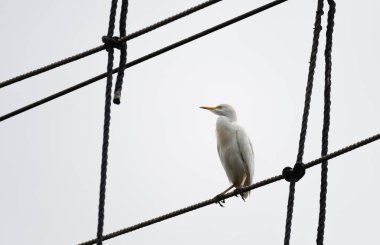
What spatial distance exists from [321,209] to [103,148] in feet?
3.13

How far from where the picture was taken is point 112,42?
364 centimetres

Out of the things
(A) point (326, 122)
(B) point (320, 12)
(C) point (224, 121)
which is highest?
(C) point (224, 121)

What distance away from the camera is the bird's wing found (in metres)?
9.16

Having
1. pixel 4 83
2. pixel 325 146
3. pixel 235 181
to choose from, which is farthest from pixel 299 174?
pixel 235 181

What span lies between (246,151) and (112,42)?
568 cm

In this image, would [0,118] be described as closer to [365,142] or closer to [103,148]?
[103,148]

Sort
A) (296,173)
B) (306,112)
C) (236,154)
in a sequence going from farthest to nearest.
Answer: (236,154)
(296,173)
(306,112)

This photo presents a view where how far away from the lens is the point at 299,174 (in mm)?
3324

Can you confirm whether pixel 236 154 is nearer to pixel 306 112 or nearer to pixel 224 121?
pixel 224 121

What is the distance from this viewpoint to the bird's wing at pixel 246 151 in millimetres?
9156

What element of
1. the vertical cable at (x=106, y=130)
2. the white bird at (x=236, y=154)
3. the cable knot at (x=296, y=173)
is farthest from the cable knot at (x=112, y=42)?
the white bird at (x=236, y=154)

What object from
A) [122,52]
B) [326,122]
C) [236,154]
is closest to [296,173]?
[326,122]

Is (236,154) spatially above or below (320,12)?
above

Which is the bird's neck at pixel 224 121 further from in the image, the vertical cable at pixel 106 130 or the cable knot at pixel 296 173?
the cable knot at pixel 296 173
